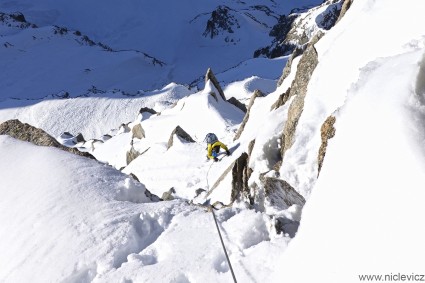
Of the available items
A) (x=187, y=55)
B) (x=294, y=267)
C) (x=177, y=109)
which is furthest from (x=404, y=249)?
(x=187, y=55)

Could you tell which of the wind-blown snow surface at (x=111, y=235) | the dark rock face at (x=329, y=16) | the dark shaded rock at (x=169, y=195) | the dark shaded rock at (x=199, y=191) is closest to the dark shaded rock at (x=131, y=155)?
the dark shaded rock at (x=169, y=195)

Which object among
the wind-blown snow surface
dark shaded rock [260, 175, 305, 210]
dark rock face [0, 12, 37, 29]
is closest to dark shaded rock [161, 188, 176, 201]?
the wind-blown snow surface

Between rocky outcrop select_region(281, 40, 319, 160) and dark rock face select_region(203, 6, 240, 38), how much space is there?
80.9m

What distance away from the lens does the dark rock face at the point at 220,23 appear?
9012cm

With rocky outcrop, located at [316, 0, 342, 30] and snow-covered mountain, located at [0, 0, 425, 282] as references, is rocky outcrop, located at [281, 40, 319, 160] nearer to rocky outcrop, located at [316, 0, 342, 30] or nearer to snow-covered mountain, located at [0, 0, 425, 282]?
snow-covered mountain, located at [0, 0, 425, 282]

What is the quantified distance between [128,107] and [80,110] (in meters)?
5.14

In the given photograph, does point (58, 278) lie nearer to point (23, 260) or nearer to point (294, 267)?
point (23, 260)

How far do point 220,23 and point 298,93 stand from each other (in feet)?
274

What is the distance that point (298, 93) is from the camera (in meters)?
10.5

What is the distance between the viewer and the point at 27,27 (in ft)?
286

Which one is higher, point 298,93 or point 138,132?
point 298,93

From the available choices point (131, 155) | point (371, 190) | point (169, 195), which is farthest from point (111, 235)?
point (131, 155)

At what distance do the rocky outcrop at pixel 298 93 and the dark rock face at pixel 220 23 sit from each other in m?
80.9

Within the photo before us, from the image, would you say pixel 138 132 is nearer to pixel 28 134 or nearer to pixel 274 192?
pixel 28 134
